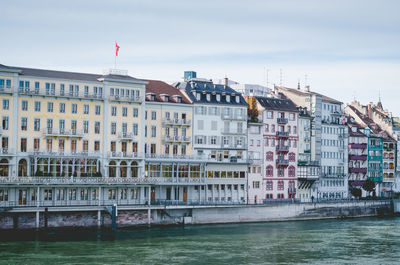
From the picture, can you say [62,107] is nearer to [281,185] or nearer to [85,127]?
[85,127]

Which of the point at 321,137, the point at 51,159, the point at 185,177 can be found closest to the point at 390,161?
the point at 321,137

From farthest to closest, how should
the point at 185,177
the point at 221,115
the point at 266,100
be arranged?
the point at 266,100, the point at 221,115, the point at 185,177

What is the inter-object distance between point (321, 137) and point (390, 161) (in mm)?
25097

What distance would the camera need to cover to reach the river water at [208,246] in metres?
68.0

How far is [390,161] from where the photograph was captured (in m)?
148

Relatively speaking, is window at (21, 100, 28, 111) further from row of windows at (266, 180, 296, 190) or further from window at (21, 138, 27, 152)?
row of windows at (266, 180, 296, 190)

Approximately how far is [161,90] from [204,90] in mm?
7242

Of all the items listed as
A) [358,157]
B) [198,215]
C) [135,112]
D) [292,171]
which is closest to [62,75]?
[135,112]

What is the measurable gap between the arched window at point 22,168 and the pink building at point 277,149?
37.5 m

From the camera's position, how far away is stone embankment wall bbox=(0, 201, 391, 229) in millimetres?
85988

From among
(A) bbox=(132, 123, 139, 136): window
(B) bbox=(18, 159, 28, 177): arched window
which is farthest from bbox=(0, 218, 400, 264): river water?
(A) bbox=(132, 123, 139, 136): window

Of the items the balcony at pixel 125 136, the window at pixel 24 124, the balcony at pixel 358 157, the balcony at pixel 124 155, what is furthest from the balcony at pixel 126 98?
the balcony at pixel 358 157

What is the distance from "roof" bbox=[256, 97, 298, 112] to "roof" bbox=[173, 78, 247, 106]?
5351 millimetres

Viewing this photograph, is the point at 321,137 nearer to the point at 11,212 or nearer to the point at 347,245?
the point at 347,245
